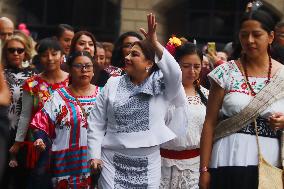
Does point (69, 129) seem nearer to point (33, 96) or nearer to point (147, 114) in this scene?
point (33, 96)

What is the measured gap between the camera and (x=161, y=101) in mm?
6832

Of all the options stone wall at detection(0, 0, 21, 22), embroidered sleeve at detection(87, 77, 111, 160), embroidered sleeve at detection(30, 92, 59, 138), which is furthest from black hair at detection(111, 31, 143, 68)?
stone wall at detection(0, 0, 21, 22)

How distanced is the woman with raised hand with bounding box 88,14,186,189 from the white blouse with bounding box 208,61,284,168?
98 centimetres

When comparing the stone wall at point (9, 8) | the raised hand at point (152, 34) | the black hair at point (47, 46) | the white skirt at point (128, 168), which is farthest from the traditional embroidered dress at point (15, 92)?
the stone wall at point (9, 8)

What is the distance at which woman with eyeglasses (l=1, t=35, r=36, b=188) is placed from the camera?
29.2 ft

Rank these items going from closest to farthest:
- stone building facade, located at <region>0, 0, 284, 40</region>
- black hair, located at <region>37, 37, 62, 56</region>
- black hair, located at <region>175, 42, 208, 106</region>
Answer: black hair, located at <region>175, 42, 208, 106</region> → black hair, located at <region>37, 37, 62, 56</region> → stone building facade, located at <region>0, 0, 284, 40</region>

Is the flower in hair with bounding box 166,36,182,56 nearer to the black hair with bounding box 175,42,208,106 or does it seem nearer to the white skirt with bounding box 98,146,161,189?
the black hair with bounding box 175,42,208,106

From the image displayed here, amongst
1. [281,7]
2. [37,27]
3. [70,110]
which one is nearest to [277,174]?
[70,110]

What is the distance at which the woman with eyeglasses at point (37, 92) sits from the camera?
8477 millimetres

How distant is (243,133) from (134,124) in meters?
1.27

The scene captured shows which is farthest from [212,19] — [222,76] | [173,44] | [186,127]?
[222,76]

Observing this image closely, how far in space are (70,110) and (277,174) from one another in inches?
109

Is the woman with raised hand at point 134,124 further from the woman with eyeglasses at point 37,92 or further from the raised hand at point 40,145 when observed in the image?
the woman with eyeglasses at point 37,92

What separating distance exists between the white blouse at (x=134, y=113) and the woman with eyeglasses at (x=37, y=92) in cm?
161
